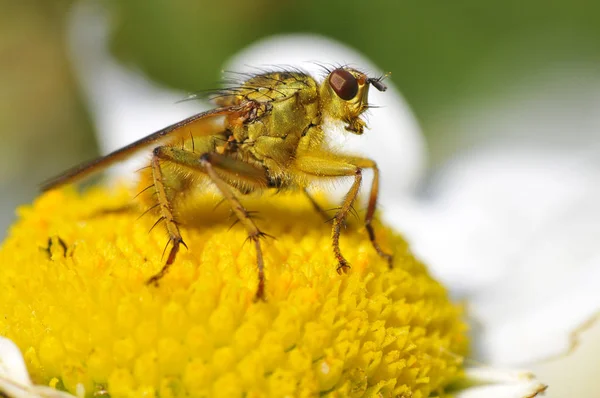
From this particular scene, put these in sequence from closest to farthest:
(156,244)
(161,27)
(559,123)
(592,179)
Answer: (156,244) → (592,179) → (161,27) → (559,123)

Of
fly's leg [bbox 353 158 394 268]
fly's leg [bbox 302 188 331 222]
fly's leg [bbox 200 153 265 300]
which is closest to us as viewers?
fly's leg [bbox 200 153 265 300]

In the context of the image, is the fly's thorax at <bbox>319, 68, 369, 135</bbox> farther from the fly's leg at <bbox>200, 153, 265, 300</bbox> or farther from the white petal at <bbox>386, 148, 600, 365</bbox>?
the white petal at <bbox>386, 148, 600, 365</bbox>

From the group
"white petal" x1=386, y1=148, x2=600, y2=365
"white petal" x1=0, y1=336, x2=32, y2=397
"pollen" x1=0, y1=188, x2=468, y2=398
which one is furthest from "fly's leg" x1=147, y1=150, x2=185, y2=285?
"white petal" x1=386, y1=148, x2=600, y2=365

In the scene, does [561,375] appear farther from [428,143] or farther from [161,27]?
[161,27]

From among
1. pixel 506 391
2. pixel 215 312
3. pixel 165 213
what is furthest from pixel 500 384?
pixel 165 213

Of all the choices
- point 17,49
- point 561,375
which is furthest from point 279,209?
point 17,49

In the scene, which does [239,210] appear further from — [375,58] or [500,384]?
[375,58]

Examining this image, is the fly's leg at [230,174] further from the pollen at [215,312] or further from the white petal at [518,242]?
the white petal at [518,242]
